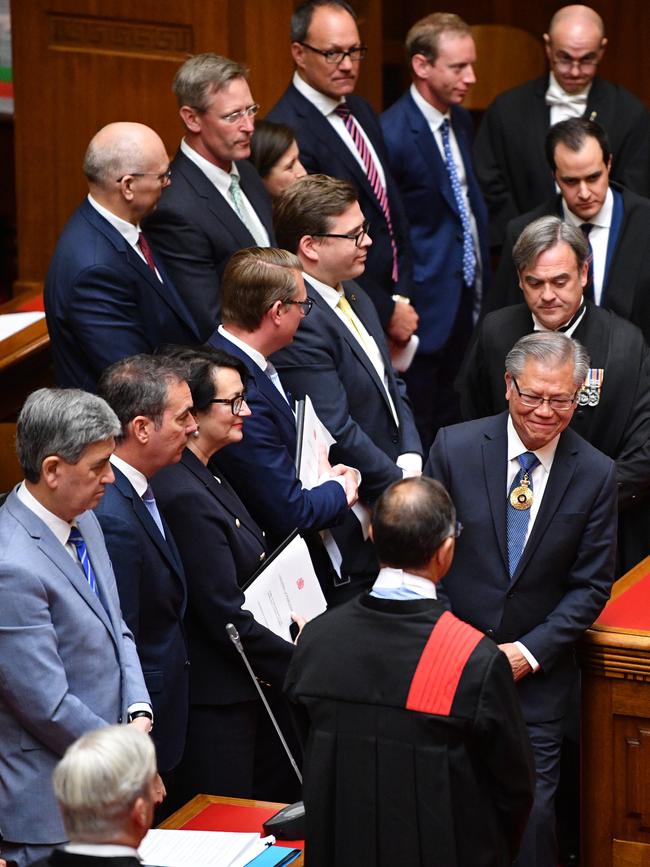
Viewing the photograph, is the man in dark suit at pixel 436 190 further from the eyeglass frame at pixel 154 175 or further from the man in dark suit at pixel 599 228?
the eyeglass frame at pixel 154 175

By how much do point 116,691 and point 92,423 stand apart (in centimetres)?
57

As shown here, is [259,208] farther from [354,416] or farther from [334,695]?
[334,695]

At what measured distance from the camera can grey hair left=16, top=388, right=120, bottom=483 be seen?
2.88 metres

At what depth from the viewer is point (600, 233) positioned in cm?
487

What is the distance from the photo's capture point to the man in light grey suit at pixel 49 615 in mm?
2820

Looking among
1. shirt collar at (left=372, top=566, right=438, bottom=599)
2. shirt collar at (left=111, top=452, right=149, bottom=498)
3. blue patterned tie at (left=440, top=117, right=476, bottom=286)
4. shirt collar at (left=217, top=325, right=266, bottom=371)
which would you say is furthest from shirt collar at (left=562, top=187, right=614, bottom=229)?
shirt collar at (left=372, top=566, right=438, bottom=599)

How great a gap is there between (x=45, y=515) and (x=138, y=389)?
437mm

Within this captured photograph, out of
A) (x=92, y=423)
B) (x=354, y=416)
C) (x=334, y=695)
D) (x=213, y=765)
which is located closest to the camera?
(x=334, y=695)

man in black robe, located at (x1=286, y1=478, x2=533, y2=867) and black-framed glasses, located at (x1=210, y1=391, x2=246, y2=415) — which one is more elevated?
black-framed glasses, located at (x1=210, y1=391, x2=246, y2=415)

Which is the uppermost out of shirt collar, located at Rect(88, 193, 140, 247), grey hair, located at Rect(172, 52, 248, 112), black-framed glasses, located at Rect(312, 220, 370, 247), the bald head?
the bald head

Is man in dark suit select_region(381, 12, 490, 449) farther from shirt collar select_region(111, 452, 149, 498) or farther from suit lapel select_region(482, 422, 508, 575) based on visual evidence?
shirt collar select_region(111, 452, 149, 498)

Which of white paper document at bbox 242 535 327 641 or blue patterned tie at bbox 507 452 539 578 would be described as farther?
blue patterned tie at bbox 507 452 539 578

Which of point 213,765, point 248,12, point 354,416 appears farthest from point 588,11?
point 213,765

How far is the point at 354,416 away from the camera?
4.20 m
